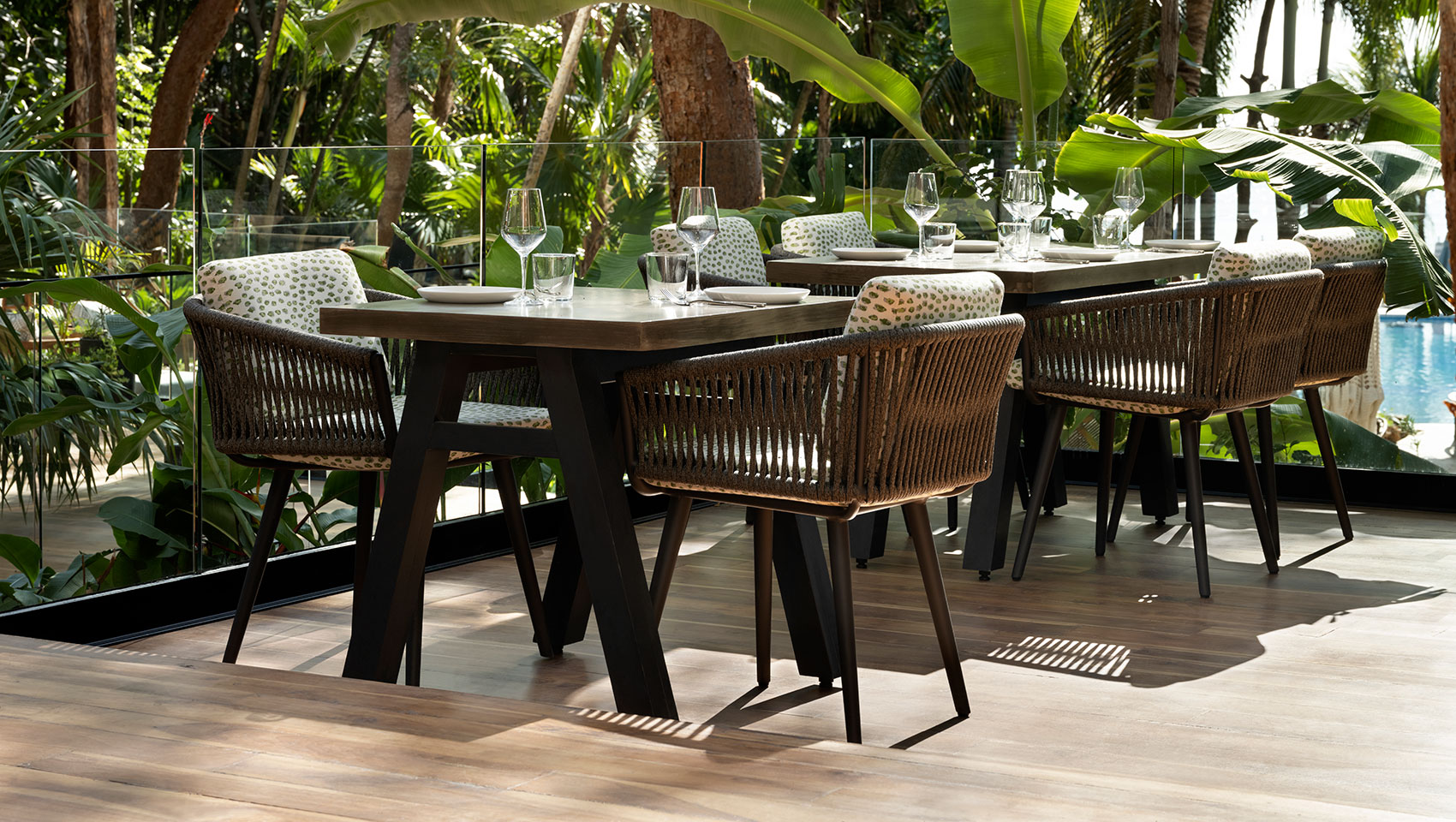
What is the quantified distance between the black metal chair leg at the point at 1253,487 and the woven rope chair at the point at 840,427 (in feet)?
5.37

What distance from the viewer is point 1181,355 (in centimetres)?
418

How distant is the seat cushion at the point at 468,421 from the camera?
329 centimetres

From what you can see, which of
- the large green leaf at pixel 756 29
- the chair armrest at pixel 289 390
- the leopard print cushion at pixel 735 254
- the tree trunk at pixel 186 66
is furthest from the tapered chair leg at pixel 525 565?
the tree trunk at pixel 186 66

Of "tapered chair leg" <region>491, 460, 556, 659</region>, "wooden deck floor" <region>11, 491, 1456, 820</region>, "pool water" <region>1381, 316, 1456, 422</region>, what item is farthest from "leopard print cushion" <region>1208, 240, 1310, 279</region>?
"pool water" <region>1381, 316, 1456, 422</region>

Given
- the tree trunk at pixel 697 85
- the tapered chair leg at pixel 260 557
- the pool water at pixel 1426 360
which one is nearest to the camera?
the tapered chair leg at pixel 260 557

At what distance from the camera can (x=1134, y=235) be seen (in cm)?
567

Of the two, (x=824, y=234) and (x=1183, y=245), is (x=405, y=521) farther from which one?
(x=1183, y=245)

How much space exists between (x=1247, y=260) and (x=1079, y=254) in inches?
24.4

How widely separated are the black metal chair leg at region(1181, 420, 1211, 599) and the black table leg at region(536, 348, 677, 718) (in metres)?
1.85

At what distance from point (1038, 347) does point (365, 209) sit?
1.88 m

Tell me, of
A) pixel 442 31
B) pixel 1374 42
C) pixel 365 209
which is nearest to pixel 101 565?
pixel 365 209

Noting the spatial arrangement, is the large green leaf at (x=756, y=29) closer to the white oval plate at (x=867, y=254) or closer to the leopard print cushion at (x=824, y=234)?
the leopard print cushion at (x=824, y=234)

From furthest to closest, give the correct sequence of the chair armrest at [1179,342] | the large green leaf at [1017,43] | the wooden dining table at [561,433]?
the large green leaf at [1017,43] → the chair armrest at [1179,342] → the wooden dining table at [561,433]

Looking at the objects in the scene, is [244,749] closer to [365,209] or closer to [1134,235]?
[365,209]
